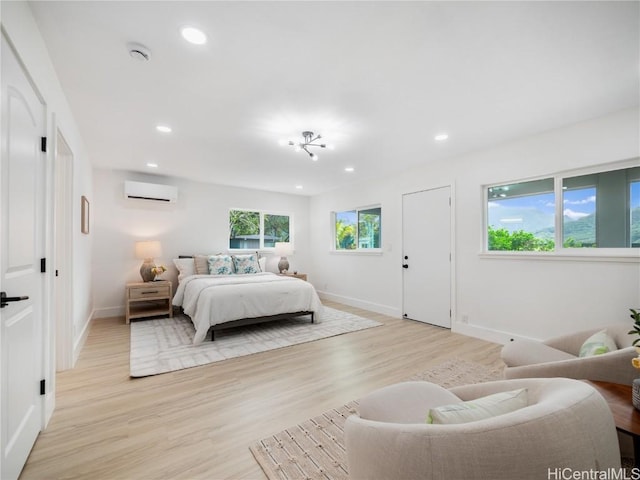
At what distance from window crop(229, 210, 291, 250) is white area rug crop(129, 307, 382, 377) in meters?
2.00

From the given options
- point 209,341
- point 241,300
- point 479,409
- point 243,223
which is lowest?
point 209,341

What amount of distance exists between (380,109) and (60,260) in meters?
3.38

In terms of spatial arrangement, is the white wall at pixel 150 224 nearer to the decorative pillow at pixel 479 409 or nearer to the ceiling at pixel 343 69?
the ceiling at pixel 343 69

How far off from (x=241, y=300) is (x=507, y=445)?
10.8ft

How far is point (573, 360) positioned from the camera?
1.61m

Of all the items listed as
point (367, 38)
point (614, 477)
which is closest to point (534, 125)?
point (367, 38)

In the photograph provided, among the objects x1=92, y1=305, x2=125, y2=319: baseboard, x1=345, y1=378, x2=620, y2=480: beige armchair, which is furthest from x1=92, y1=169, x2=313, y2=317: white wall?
x1=345, y1=378, x2=620, y2=480: beige armchair

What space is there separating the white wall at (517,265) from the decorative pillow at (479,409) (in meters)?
2.69

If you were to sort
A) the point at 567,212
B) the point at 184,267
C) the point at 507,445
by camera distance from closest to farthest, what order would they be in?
1. the point at 507,445
2. the point at 567,212
3. the point at 184,267

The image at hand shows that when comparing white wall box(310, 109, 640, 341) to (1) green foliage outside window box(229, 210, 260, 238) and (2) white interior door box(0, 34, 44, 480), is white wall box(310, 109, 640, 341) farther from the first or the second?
(2) white interior door box(0, 34, 44, 480)

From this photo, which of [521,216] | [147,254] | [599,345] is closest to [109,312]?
[147,254]

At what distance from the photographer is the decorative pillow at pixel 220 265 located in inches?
194

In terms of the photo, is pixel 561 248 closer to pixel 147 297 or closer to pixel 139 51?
pixel 139 51

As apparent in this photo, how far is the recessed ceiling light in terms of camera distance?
5.32 feet
